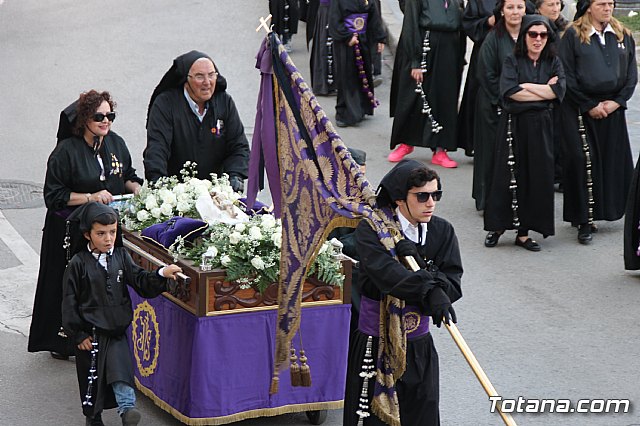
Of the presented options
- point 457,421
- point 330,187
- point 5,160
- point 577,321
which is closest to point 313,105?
point 330,187

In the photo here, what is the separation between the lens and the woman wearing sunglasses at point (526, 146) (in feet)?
37.8

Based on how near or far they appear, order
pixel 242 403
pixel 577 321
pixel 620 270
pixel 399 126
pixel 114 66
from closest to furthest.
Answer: pixel 242 403 → pixel 577 321 → pixel 620 270 → pixel 399 126 → pixel 114 66

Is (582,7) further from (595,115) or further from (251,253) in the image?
(251,253)

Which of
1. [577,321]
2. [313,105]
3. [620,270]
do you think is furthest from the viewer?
[620,270]

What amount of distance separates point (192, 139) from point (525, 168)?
353 cm

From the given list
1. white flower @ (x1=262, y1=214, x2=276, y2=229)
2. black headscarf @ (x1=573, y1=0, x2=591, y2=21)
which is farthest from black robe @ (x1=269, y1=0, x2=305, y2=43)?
white flower @ (x1=262, y1=214, x2=276, y2=229)

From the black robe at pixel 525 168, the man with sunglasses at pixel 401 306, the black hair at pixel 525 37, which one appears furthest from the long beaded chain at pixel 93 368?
the black hair at pixel 525 37

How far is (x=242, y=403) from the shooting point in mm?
8086

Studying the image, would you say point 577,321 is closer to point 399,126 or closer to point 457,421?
point 457,421

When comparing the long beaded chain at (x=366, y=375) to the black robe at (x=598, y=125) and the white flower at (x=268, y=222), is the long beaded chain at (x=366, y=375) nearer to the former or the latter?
the white flower at (x=268, y=222)

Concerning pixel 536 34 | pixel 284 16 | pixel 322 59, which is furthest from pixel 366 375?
pixel 284 16

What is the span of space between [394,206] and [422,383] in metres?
0.95

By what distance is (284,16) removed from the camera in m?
19.5

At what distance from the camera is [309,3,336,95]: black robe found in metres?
16.3
